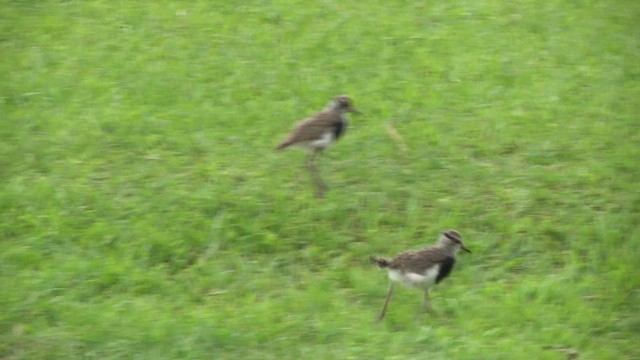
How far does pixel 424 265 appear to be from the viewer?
26.1 ft

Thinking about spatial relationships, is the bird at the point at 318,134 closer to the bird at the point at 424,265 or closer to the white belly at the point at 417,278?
the bird at the point at 424,265

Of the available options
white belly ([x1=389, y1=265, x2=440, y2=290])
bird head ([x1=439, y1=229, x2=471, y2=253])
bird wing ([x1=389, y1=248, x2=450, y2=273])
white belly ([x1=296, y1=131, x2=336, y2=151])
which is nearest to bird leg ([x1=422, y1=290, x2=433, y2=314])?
white belly ([x1=389, y1=265, x2=440, y2=290])

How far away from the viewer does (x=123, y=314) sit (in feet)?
26.4

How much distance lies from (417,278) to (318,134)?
207cm

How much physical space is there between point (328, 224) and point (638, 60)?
423 cm

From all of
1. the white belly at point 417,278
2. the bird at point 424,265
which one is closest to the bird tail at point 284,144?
the bird at point 424,265

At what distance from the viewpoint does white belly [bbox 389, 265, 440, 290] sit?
7926 millimetres

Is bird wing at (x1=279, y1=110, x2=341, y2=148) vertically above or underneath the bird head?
above

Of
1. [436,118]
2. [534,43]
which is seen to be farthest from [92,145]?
[534,43]

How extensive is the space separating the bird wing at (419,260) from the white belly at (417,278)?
29mm

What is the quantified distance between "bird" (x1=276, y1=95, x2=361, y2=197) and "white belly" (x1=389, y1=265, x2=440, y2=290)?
1721mm

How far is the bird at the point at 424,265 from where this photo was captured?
7938mm

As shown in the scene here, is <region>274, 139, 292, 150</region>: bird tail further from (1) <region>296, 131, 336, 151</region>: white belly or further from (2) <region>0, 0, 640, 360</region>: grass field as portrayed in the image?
(2) <region>0, 0, 640, 360</region>: grass field

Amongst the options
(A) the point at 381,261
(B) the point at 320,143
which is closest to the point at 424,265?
(A) the point at 381,261
